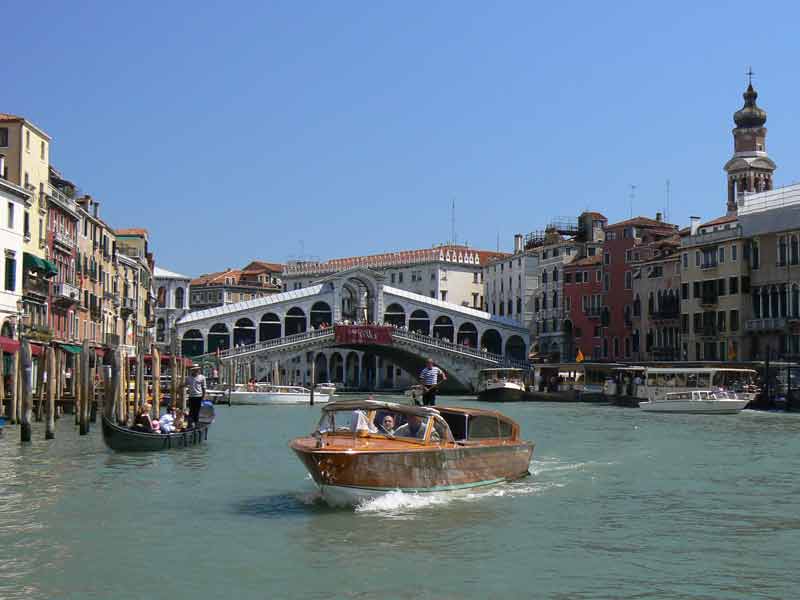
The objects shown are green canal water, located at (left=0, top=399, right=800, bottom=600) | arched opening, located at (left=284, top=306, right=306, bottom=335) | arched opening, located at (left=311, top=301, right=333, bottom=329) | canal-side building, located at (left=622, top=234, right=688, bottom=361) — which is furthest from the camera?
arched opening, located at (left=311, top=301, right=333, bottom=329)

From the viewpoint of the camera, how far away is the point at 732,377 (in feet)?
142

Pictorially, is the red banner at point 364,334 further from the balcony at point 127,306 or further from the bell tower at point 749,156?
the bell tower at point 749,156

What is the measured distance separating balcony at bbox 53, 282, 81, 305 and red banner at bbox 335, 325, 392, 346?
21.4 m

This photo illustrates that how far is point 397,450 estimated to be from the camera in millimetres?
14039

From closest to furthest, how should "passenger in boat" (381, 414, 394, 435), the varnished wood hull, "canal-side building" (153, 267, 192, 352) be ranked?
the varnished wood hull, "passenger in boat" (381, 414, 394, 435), "canal-side building" (153, 267, 192, 352)

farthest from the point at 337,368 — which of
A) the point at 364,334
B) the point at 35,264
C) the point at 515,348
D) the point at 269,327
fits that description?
the point at 35,264

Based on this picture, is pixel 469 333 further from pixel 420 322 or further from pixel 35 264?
pixel 35 264

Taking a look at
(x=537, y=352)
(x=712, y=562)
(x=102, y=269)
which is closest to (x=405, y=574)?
(x=712, y=562)

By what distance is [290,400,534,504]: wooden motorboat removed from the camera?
13852mm

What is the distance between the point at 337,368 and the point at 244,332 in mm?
18167

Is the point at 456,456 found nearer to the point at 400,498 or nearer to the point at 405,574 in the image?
the point at 400,498

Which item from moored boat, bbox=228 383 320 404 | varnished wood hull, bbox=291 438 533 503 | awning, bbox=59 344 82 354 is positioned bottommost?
varnished wood hull, bbox=291 438 533 503

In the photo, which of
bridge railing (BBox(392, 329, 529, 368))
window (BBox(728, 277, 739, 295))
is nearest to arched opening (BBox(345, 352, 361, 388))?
bridge railing (BBox(392, 329, 529, 368))

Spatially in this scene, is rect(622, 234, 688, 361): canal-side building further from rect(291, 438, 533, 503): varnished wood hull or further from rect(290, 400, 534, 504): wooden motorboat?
rect(291, 438, 533, 503): varnished wood hull
